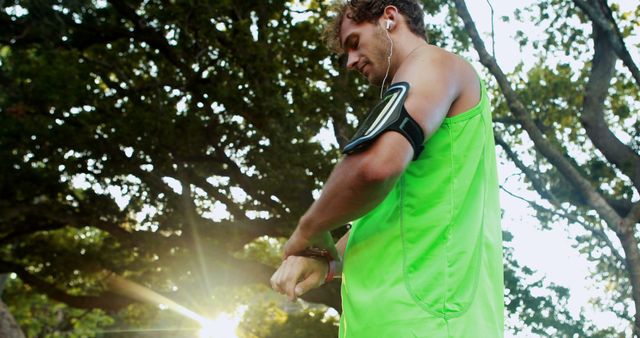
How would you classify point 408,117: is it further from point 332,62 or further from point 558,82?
point 558,82

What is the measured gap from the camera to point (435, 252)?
1.47m

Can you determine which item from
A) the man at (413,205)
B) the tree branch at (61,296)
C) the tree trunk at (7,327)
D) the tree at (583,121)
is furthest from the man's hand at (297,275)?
the tree branch at (61,296)

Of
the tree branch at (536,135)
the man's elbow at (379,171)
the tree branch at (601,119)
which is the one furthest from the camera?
the tree branch at (601,119)

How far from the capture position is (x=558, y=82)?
13188 millimetres

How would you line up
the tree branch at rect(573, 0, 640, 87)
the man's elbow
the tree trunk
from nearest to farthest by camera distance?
the man's elbow, the tree branch at rect(573, 0, 640, 87), the tree trunk

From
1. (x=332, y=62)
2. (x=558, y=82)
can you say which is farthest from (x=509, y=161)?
(x=332, y=62)

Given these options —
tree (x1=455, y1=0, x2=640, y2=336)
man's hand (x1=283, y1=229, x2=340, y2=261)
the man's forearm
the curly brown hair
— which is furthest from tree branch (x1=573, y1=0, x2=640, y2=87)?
the man's forearm

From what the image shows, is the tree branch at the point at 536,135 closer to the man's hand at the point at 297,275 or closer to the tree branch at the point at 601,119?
the tree branch at the point at 601,119

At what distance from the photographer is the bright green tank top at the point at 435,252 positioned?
1.43 meters

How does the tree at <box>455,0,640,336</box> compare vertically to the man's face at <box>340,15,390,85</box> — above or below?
above

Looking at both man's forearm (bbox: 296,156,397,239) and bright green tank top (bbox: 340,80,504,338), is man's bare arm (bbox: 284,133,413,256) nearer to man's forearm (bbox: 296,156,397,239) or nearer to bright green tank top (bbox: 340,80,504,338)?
man's forearm (bbox: 296,156,397,239)

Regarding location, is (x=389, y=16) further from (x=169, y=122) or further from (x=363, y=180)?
(x=169, y=122)

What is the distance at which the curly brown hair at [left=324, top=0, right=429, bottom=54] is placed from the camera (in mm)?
1689

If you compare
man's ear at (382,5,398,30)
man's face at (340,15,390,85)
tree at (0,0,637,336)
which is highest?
tree at (0,0,637,336)
